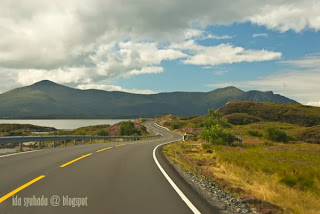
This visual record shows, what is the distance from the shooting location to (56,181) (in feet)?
26.5

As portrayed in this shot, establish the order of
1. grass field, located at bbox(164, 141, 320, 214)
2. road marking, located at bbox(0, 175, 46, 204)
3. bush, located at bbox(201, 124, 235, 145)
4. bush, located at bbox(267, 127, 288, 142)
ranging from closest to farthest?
1. road marking, located at bbox(0, 175, 46, 204)
2. grass field, located at bbox(164, 141, 320, 214)
3. bush, located at bbox(201, 124, 235, 145)
4. bush, located at bbox(267, 127, 288, 142)

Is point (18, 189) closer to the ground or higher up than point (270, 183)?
higher up

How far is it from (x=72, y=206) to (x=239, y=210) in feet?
11.9

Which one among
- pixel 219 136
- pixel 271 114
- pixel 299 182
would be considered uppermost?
pixel 271 114

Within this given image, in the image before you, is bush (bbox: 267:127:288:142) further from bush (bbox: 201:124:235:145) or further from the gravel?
the gravel

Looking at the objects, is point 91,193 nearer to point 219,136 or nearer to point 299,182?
point 299,182

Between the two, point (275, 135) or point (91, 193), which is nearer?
point (91, 193)

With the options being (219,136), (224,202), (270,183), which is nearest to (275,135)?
(219,136)

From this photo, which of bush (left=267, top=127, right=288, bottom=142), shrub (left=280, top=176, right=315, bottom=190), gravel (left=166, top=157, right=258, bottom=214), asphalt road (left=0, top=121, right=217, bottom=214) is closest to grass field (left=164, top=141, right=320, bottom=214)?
shrub (left=280, top=176, right=315, bottom=190)

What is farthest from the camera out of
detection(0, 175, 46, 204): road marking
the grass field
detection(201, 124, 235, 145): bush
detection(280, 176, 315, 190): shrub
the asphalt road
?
detection(201, 124, 235, 145): bush

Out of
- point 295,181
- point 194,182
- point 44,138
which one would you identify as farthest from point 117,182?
point 44,138

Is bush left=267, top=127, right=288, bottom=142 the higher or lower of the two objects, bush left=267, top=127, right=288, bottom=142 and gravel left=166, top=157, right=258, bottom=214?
the lower

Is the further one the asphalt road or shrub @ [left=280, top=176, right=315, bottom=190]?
shrub @ [left=280, top=176, right=315, bottom=190]

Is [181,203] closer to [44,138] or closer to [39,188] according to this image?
[39,188]
